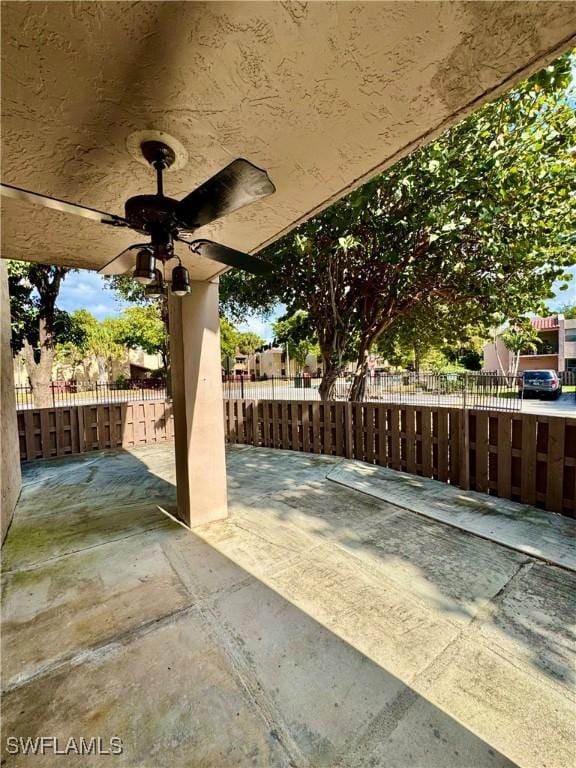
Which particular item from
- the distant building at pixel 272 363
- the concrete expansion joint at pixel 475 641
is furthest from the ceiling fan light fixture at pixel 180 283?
the distant building at pixel 272 363

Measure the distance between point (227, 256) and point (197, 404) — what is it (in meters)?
1.60

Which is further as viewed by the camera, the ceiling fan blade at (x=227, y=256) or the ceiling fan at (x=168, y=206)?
the ceiling fan blade at (x=227, y=256)

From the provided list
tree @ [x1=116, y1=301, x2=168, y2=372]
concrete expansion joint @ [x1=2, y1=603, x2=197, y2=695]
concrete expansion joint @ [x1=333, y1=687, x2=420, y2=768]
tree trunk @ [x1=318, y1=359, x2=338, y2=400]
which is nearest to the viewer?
concrete expansion joint @ [x1=333, y1=687, x2=420, y2=768]

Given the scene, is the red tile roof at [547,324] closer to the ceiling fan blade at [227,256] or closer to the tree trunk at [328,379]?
the tree trunk at [328,379]

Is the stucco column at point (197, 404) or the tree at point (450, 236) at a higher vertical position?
the tree at point (450, 236)

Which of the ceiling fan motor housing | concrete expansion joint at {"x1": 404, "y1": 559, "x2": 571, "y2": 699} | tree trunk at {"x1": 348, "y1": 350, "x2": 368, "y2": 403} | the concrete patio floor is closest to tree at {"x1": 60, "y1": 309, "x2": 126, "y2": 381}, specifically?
tree trunk at {"x1": 348, "y1": 350, "x2": 368, "y2": 403}

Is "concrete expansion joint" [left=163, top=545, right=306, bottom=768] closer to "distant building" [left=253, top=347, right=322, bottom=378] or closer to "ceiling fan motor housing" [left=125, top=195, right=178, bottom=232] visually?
"ceiling fan motor housing" [left=125, top=195, right=178, bottom=232]

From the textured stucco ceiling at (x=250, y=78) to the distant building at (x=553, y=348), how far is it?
25.4 m

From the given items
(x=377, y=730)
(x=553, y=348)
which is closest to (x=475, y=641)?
(x=377, y=730)

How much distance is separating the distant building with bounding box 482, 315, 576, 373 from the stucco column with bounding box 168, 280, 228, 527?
2468 cm

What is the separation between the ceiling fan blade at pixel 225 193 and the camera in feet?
4.06

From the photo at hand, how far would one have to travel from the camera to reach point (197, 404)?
3.12 m

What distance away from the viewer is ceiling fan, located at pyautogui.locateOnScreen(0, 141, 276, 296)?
1.30 meters

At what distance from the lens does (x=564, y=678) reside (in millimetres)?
1473
